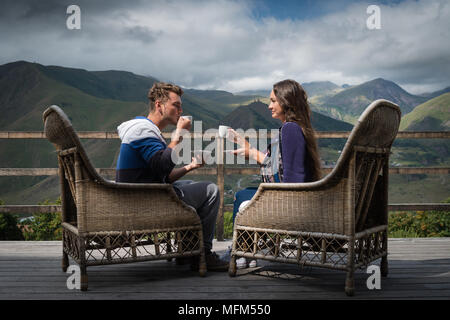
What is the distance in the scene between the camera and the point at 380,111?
1.90 metres

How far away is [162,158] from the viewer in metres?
2.03

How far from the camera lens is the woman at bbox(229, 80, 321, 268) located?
2.08m

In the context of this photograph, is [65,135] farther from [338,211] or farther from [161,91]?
[338,211]

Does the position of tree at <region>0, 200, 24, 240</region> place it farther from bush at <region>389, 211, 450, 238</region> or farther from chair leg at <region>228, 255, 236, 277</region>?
bush at <region>389, 211, 450, 238</region>

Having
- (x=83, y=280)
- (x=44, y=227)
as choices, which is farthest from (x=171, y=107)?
(x=44, y=227)

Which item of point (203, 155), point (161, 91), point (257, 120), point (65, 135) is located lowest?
point (203, 155)

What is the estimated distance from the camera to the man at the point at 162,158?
2.10m

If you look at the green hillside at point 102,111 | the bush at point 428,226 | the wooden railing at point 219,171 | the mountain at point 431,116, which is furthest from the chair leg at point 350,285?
the mountain at point 431,116

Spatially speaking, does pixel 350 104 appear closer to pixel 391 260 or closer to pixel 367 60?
pixel 367 60

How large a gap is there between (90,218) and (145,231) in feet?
0.97

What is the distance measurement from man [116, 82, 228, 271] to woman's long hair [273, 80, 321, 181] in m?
0.56

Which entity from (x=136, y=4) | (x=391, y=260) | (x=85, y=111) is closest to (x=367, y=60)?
(x=136, y=4)

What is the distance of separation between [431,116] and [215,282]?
306 ft

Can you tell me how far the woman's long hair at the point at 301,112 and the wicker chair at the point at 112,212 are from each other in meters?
0.73
